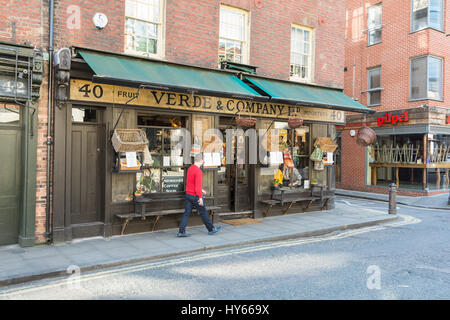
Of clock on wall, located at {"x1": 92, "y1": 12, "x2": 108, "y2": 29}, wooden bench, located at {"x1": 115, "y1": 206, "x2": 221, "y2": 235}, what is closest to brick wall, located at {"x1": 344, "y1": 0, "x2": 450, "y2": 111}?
wooden bench, located at {"x1": 115, "y1": 206, "x2": 221, "y2": 235}

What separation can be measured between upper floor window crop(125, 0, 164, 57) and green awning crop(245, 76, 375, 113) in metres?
2.84

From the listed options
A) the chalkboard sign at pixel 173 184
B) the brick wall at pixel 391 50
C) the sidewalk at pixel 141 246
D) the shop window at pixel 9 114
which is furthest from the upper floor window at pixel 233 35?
the brick wall at pixel 391 50

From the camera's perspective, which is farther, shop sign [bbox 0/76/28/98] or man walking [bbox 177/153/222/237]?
man walking [bbox 177/153/222/237]

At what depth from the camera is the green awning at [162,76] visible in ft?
25.5

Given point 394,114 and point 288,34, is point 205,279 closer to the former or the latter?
point 288,34

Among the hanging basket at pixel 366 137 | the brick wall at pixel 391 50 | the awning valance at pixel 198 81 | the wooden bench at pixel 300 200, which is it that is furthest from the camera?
the brick wall at pixel 391 50

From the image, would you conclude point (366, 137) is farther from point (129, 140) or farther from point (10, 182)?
point (10, 182)

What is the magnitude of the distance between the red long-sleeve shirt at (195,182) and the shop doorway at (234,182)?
2.20 metres

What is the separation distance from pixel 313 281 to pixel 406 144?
14110 millimetres

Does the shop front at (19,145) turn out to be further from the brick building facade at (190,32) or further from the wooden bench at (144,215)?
the wooden bench at (144,215)

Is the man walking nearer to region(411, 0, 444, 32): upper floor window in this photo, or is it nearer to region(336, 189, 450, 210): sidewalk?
region(336, 189, 450, 210): sidewalk

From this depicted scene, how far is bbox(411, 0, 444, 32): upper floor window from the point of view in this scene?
55.9 feet
